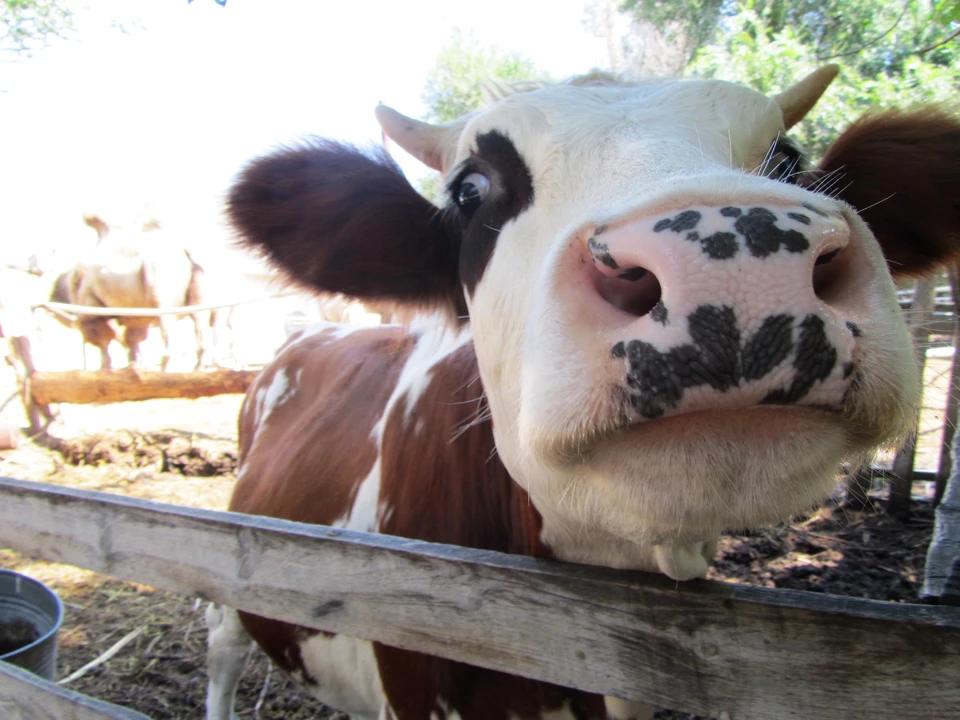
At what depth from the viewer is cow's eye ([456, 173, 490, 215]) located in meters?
1.56

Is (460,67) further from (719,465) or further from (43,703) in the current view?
(719,465)

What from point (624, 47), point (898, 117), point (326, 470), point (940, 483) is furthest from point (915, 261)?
point (624, 47)

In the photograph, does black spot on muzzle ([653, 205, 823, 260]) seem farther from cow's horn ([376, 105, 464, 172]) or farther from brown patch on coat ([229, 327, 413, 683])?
brown patch on coat ([229, 327, 413, 683])

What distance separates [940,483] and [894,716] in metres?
4.29

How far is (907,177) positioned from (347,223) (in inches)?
57.8

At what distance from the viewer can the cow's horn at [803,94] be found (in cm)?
177

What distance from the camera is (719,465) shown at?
0.87 meters

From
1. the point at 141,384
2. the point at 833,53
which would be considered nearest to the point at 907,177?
the point at 141,384

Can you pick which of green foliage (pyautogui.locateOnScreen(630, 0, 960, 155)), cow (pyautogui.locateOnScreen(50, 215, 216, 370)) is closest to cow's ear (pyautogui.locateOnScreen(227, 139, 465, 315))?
green foliage (pyautogui.locateOnScreen(630, 0, 960, 155))

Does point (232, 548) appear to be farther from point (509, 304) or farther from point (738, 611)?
point (738, 611)

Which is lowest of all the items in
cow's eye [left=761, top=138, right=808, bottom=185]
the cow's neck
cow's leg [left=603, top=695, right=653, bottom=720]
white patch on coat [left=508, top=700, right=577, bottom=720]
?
white patch on coat [left=508, top=700, right=577, bottom=720]

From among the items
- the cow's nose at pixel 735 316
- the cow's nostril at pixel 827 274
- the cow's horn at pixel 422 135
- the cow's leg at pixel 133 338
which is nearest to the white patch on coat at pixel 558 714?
the cow's nose at pixel 735 316

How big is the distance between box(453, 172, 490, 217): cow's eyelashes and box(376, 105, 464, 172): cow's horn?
0.36 meters

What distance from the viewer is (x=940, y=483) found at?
4.33 meters
